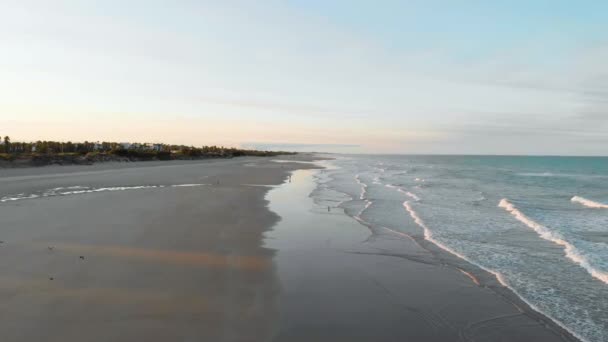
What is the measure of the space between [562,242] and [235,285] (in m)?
11.2

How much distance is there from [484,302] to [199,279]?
214 inches

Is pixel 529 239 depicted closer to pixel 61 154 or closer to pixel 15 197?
pixel 15 197

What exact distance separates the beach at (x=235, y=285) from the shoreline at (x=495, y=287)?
3cm

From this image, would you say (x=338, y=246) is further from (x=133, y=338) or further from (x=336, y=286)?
(x=133, y=338)

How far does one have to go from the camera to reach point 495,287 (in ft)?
26.1

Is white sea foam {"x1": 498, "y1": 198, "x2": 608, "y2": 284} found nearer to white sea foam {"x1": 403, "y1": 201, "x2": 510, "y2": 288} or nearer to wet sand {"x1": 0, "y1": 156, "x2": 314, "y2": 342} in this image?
white sea foam {"x1": 403, "y1": 201, "x2": 510, "y2": 288}

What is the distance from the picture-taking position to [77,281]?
698 centimetres

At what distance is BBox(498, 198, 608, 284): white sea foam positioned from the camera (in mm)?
9198

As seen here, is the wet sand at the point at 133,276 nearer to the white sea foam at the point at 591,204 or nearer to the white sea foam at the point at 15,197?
the white sea foam at the point at 15,197

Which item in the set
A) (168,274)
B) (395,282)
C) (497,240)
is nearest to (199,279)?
(168,274)

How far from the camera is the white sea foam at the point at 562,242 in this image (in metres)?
9.20

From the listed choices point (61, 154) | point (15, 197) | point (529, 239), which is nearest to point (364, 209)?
point (529, 239)

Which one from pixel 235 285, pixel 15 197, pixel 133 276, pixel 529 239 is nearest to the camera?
pixel 235 285

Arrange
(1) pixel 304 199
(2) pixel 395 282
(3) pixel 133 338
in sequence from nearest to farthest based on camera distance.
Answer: (3) pixel 133 338
(2) pixel 395 282
(1) pixel 304 199
